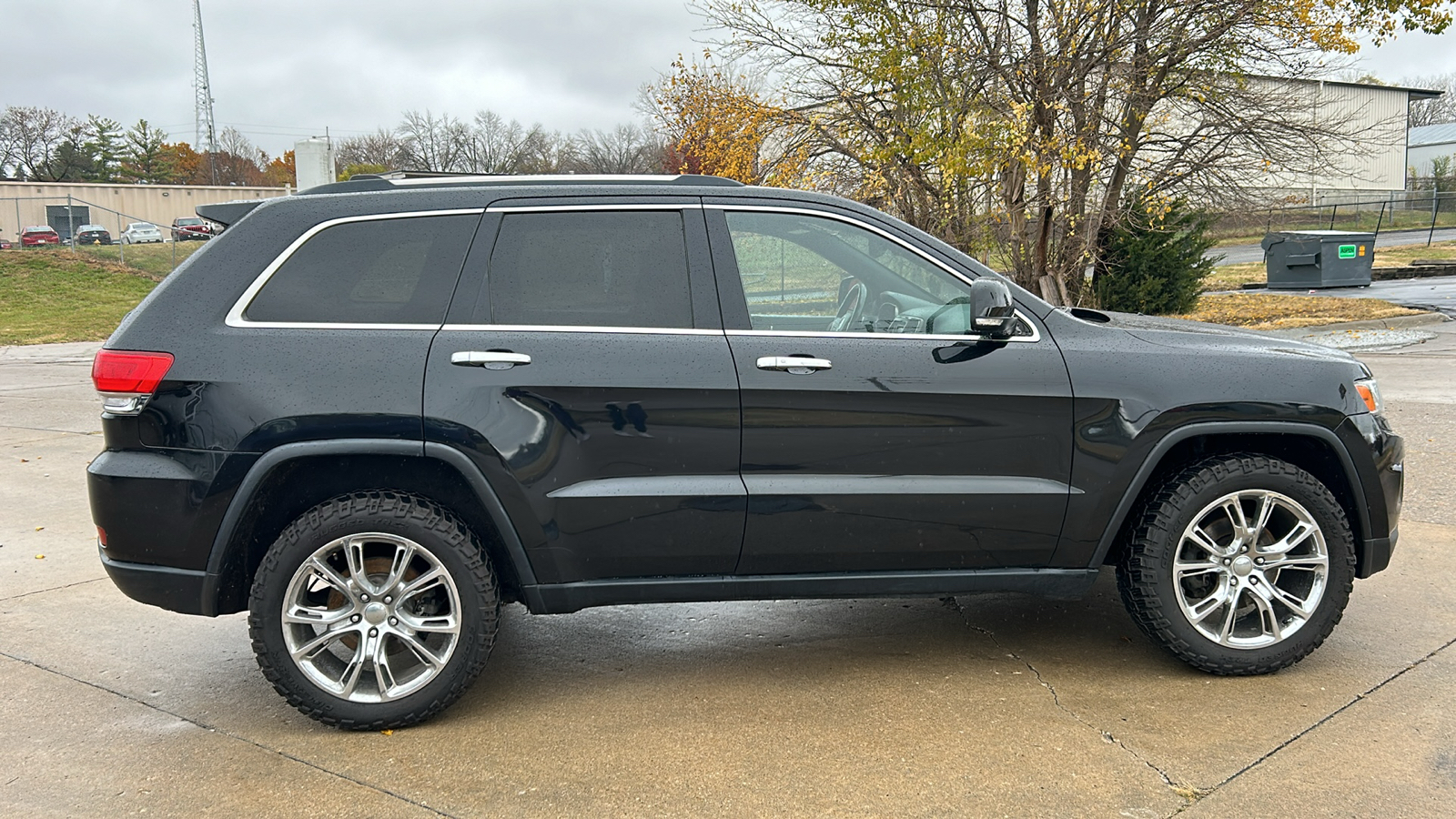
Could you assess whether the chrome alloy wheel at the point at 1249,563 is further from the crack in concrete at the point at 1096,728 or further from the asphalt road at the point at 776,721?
the crack in concrete at the point at 1096,728

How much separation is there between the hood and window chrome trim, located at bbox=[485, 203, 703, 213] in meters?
1.67

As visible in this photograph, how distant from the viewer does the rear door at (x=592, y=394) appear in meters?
3.71

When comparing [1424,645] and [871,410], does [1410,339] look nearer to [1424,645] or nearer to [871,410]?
[1424,645]

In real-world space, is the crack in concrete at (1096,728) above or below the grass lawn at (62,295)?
below

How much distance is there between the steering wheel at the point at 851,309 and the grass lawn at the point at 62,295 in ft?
70.6

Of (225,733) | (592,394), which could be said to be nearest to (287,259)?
(592,394)

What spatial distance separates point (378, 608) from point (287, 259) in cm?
123

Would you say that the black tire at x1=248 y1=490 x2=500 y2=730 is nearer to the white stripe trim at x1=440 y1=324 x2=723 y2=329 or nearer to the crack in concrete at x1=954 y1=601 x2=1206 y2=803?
the white stripe trim at x1=440 y1=324 x2=723 y2=329

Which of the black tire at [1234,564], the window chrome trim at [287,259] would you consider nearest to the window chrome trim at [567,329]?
the window chrome trim at [287,259]

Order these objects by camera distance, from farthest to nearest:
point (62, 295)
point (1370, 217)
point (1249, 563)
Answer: point (1370, 217)
point (62, 295)
point (1249, 563)

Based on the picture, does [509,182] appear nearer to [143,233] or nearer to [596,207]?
[596,207]

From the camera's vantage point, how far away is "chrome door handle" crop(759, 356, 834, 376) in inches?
150

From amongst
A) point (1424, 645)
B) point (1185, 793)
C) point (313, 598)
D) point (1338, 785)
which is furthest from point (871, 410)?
point (1424, 645)

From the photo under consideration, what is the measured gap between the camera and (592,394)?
3.73 m
